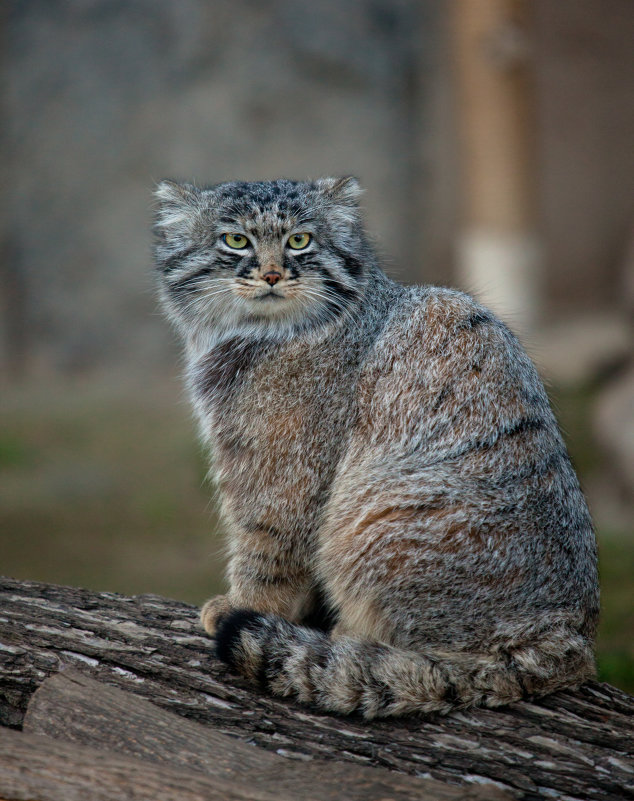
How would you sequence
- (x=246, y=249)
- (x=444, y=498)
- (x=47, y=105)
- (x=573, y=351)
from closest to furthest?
(x=444, y=498) < (x=246, y=249) < (x=573, y=351) < (x=47, y=105)

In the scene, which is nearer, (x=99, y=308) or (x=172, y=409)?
(x=172, y=409)

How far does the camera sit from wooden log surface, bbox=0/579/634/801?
317 centimetres

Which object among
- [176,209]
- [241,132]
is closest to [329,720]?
[176,209]

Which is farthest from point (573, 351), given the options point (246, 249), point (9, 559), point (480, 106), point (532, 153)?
point (246, 249)

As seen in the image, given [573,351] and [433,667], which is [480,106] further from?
[433,667]

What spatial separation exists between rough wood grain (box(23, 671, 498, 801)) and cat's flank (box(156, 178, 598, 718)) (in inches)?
16.0

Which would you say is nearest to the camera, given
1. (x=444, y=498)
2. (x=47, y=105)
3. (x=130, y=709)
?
(x=130, y=709)

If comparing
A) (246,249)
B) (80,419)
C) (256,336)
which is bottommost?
(256,336)

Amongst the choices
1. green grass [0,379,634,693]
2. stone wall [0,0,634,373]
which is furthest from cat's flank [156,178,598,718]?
stone wall [0,0,634,373]

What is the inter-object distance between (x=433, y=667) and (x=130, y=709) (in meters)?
1.15

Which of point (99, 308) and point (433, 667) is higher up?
point (99, 308)

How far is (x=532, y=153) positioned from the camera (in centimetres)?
941

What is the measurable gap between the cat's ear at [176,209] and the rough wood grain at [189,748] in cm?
204

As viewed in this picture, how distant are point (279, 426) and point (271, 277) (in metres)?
0.65
